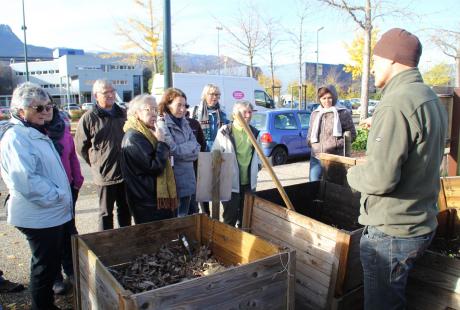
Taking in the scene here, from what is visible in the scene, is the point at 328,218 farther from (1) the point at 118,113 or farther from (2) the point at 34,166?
(2) the point at 34,166

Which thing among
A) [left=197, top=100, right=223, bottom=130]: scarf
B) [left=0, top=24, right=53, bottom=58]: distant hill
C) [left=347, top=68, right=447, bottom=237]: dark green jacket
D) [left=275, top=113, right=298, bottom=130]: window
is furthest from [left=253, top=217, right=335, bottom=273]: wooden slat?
[left=0, top=24, right=53, bottom=58]: distant hill

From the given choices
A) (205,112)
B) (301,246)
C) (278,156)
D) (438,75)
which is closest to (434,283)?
(301,246)

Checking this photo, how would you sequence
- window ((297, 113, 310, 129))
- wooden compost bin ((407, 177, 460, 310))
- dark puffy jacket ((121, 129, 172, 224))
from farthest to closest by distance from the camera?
1. window ((297, 113, 310, 129))
2. dark puffy jacket ((121, 129, 172, 224))
3. wooden compost bin ((407, 177, 460, 310))

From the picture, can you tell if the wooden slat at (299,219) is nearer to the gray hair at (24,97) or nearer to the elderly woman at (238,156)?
the elderly woman at (238,156)

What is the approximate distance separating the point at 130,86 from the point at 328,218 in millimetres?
60914

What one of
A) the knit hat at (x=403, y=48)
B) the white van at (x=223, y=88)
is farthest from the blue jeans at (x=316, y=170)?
the white van at (x=223, y=88)

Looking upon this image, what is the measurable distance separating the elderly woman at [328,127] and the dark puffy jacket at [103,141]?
95.0 inches

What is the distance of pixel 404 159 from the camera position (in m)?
1.87

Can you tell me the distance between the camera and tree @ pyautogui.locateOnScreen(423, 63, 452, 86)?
30922mm

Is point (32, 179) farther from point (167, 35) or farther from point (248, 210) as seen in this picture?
point (167, 35)

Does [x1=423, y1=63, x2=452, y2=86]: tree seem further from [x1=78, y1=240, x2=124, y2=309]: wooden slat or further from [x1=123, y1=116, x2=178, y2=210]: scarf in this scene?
[x1=78, y1=240, x2=124, y2=309]: wooden slat

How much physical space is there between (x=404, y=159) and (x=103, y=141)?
9.57 ft

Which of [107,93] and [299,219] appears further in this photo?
[107,93]

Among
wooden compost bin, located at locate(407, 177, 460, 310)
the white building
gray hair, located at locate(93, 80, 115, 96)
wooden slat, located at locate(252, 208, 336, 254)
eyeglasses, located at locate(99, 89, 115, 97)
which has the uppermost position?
the white building
